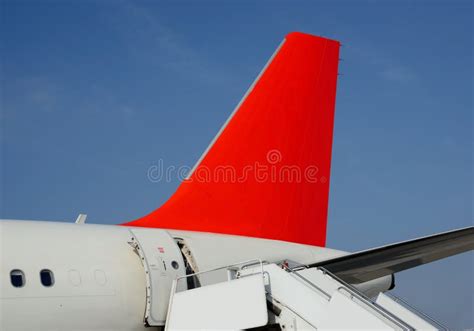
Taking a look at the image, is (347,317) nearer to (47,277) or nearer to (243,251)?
(243,251)

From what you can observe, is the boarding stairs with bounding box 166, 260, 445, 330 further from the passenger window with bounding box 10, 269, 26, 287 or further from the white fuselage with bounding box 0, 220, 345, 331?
the passenger window with bounding box 10, 269, 26, 287

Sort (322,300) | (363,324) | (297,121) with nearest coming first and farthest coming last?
(363,324)
(322,300)
(297,121)

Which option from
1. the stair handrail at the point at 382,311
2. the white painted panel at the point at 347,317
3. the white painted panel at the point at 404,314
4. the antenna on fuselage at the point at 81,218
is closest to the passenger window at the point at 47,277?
the antenna on fuselage at the point at 81,218

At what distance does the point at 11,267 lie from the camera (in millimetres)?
9680

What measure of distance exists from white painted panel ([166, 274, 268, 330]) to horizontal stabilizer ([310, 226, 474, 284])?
69.0 inches

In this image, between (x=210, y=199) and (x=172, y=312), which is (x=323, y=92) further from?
(x=172, y=312)

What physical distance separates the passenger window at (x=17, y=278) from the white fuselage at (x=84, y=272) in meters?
0.05

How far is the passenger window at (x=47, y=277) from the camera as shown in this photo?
390 inches

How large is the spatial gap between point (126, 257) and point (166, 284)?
809mm

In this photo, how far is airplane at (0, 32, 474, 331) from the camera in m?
9.48

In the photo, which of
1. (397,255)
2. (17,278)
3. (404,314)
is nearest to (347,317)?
(404,314)

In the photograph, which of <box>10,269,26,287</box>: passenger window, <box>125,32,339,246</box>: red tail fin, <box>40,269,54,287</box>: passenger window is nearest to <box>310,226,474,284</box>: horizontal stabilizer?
<box>125,32,339,246</box>: red tail fin

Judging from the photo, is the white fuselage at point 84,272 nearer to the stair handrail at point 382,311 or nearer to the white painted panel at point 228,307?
the white painted panel at point 228,307

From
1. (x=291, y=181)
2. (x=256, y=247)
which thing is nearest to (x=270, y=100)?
(x=291, y=181)
